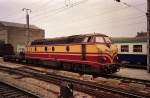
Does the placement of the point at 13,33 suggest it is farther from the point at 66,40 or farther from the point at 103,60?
the point at 103,60

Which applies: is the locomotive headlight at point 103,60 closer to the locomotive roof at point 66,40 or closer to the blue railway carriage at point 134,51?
the locomotive roof at point 66,40

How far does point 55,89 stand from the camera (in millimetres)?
13297

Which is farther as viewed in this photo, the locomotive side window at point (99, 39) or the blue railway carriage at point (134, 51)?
the blue railway carriage at point (134, 51)

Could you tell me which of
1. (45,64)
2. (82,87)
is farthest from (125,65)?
(82,87)

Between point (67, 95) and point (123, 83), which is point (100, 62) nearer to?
point (123, 83)

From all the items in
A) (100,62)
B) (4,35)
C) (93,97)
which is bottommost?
→ (93,97)

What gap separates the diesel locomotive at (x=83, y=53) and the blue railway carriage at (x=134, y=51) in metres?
4.91

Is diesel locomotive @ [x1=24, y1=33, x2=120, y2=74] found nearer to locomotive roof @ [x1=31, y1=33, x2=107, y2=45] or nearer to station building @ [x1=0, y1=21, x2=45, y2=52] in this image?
locomotive roof @ [x1=31, y1=33, x2=107, y2=45]

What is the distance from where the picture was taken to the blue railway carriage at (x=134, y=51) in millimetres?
23203

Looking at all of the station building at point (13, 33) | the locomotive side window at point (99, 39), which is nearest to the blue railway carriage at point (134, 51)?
the locomotive side window at point (99, 39)

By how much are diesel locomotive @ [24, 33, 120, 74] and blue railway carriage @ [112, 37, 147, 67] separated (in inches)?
193

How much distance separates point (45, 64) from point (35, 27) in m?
59.3

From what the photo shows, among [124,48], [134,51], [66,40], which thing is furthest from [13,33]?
[134,51]

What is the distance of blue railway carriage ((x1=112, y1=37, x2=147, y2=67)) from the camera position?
76.1ft
